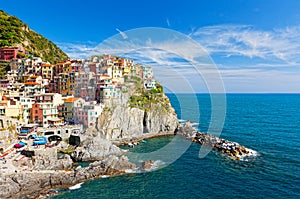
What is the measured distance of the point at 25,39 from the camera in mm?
66500

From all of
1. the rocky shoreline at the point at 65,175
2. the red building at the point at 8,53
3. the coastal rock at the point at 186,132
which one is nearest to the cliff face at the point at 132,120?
the coastal rock at the point at 186,132

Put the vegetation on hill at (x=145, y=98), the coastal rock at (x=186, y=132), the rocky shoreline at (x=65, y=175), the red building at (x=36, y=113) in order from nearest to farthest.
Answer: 1. the rocky shoreline at (x=65, y=175)
2. the red building at (x=36, y=113)
3. the coastal rock at (x=186, y=132)
4. the vegetation on hill at (x=145, y=98)

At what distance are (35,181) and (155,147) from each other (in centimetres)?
1912

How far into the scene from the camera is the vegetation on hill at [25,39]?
61.4 m

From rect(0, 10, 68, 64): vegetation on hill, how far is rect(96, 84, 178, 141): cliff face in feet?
108

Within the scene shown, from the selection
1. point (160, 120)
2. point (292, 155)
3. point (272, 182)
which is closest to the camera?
point (272, 182)

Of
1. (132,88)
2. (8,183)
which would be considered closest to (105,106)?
(132,88)

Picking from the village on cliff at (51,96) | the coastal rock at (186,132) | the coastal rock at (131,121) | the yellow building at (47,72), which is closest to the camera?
the village on cliff at (51,96)

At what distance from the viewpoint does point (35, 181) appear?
2336 centimetres

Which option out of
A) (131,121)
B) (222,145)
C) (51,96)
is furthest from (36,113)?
(222,145)

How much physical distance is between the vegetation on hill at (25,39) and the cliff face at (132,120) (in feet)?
108

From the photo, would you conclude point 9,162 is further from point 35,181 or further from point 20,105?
point 20,105

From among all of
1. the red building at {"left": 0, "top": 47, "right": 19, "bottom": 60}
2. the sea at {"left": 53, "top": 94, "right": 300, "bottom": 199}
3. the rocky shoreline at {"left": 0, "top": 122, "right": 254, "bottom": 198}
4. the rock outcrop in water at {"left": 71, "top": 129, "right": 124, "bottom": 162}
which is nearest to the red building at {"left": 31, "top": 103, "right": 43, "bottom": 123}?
the rock outcrop in water at {"left": 71, "top": 129, "right": 124, "bottom": 162}

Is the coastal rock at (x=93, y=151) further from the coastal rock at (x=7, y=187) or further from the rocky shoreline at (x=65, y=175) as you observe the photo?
the coastal rock at (x=7, y=187)
